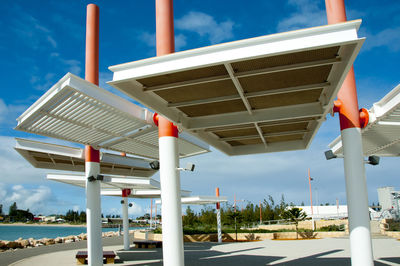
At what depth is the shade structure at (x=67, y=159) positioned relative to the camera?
14.8 meters

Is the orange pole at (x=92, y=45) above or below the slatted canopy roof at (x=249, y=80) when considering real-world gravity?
above

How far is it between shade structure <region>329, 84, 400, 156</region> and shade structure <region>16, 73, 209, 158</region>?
683 cm

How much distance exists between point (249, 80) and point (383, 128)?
5906 millimetres

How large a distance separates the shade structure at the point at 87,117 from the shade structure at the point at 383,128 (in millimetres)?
6825

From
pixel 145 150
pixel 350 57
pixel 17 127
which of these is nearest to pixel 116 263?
pixel 145 150

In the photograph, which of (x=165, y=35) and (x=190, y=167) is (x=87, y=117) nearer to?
(x=165, y=35)

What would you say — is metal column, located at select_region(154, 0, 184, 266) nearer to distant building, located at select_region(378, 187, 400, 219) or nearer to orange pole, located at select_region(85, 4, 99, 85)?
orange pole, located at select_region(85, 4, 99, 85)

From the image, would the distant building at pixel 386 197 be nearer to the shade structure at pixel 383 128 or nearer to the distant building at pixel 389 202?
the distant building at pixel 389 202

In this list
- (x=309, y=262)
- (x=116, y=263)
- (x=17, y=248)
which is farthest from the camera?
(x=17, y=248)

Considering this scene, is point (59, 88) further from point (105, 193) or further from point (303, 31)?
point (105, 193)

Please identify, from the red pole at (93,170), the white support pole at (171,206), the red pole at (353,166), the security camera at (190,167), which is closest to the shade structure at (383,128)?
the red pole at (353,166)

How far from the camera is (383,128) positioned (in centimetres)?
1119

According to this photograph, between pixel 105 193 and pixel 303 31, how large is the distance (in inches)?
1028

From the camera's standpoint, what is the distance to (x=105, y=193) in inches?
1157
